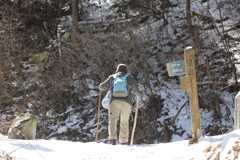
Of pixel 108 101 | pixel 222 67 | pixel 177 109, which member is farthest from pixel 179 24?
pixel 108 101

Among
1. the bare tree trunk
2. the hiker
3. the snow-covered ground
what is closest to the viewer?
the snow-covered ground

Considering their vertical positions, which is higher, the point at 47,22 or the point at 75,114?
the point at 47,22

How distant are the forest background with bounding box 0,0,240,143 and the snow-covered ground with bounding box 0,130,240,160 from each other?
13.6 feet

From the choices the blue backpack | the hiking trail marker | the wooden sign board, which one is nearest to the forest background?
the blue backpack

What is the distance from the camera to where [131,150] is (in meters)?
5.75

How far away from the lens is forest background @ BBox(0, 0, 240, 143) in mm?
10648

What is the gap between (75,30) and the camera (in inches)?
507

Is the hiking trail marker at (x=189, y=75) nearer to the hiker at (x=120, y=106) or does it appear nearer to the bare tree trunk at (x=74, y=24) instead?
the hiker at (x=120, y=106)

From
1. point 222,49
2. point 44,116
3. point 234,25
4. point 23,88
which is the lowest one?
point 44,116

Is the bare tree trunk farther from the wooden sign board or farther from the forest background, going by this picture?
the wooden sign board

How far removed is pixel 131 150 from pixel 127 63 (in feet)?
20.7

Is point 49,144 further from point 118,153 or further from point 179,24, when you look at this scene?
point 179,24

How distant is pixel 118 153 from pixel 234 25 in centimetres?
861

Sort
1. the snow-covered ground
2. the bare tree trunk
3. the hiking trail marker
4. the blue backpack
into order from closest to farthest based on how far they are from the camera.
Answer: the snow-covered ground
the hiking trail marker
the blue backpack
the bare tree trunk
